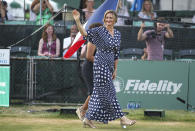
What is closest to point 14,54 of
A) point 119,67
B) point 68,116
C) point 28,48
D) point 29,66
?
point 28,48

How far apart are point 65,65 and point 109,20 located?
4120mm

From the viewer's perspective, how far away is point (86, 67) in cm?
1021

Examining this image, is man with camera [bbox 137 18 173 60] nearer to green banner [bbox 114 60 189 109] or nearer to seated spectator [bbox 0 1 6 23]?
green banner [bbox 114 60 189 109]

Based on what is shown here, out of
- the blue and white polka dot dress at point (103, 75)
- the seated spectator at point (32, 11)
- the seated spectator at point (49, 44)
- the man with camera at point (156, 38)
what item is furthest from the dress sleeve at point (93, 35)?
the seated spectator at point (32, 11)

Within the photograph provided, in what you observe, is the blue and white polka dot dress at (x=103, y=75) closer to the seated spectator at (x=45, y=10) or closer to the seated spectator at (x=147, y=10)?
the seated spectator at (x=147, y=10)

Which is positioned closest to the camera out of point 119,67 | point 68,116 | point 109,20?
point 109,20

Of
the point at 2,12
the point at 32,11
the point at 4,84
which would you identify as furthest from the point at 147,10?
the point at 4,84

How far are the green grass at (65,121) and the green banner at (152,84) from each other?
0.51 m

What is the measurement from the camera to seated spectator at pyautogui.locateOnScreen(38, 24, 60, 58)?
45.8 ft

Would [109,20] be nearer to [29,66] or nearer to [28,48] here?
[29,66]

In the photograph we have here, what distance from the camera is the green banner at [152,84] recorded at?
43.2 feet

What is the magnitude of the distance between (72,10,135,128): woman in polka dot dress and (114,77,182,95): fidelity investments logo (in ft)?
11.6

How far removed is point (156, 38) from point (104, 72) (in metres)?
4.30

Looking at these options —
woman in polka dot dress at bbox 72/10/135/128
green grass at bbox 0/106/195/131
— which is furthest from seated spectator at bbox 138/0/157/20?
woman in polka dot dress at bbox 72/10/135/128
